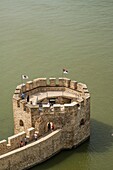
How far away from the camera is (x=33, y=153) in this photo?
2423cm

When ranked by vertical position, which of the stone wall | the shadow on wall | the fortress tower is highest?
the fortress tower

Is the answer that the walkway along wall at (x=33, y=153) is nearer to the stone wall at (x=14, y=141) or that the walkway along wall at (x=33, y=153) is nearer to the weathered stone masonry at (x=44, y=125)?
the weathered stone masonry at (x=44, y=125)

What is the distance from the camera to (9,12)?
50469mm

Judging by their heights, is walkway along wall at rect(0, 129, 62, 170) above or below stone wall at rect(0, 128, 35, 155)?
below

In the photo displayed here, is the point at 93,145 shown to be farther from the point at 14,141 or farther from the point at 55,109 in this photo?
the point at 14,141

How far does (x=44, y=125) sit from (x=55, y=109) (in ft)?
3.93

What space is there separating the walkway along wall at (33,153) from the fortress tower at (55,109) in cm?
59

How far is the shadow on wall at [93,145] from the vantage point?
2517cm

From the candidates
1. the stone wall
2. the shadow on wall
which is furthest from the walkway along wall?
the stone wall

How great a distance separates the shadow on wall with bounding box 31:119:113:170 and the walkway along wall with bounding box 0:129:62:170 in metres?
0.36

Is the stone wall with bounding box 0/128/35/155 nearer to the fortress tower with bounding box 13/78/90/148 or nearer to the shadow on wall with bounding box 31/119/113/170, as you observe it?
the fortress tower with bounding box 13/78/90/148

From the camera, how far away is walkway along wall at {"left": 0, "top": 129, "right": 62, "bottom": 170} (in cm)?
2327

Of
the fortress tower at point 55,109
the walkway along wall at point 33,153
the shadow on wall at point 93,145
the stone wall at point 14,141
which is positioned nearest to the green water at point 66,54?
the shadow on wall at point 93,145

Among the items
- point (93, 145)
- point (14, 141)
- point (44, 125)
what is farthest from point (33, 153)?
point (93, 145)
